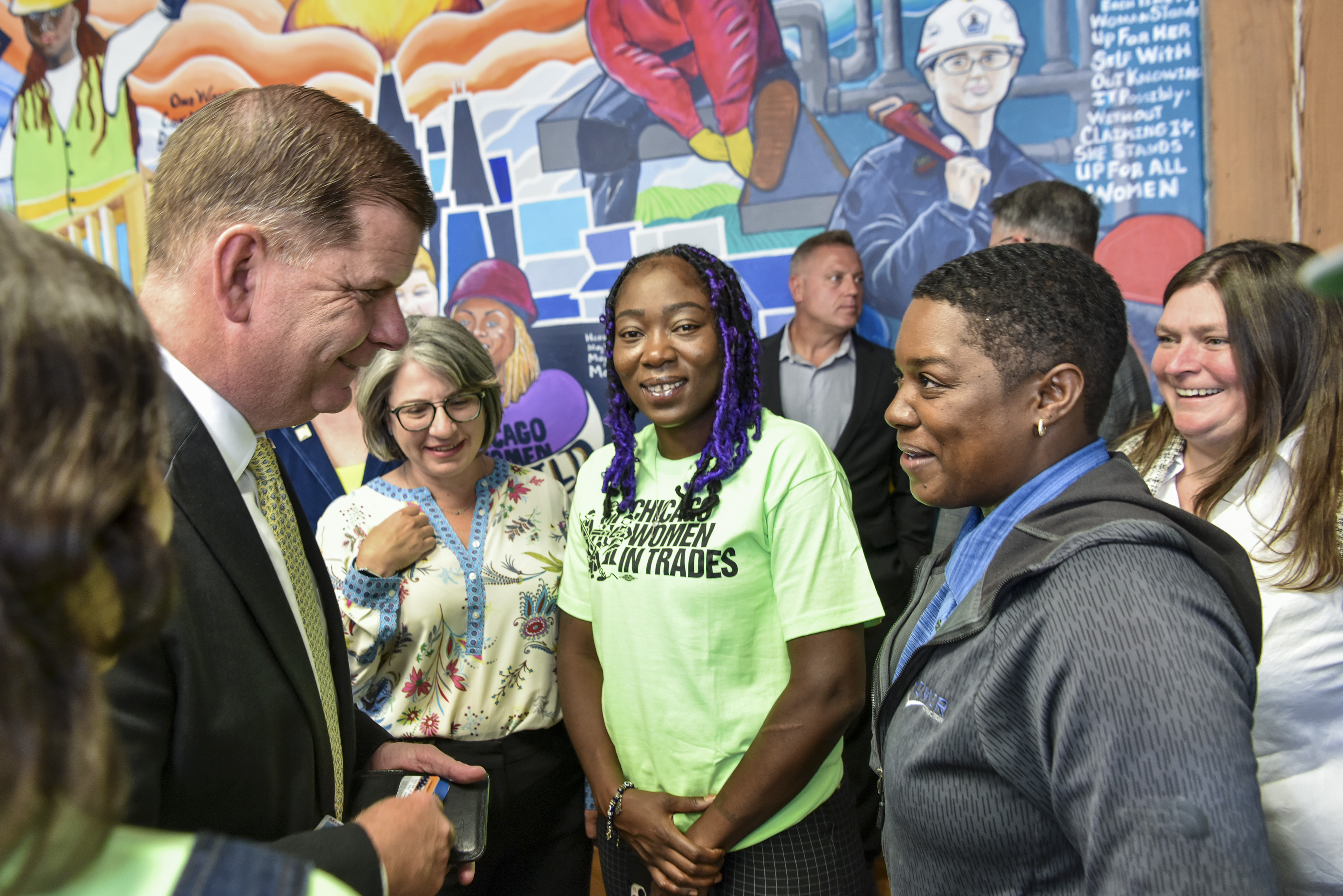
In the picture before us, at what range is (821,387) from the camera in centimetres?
304

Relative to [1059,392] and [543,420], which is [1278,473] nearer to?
[1059,392]

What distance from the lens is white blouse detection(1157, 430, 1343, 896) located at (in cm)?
134

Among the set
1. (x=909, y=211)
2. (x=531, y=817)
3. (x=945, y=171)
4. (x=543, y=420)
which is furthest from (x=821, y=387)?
(x=531, y=817)

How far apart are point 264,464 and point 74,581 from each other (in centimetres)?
87

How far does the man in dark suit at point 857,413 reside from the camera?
2912mm

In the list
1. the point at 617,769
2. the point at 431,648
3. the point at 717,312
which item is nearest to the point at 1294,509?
the point at 717,312

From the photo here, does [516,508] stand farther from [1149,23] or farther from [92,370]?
[1149,23]

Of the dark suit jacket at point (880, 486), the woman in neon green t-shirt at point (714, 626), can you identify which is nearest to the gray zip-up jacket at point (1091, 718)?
the woman in neon green t-shirt at point (714, 626)

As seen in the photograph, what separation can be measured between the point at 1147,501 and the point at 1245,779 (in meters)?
0.33

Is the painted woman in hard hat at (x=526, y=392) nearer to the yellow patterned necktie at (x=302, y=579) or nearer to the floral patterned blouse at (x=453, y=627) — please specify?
the floral patterned blouse at (x=453, y=627)

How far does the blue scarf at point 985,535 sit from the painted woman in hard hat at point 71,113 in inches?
159

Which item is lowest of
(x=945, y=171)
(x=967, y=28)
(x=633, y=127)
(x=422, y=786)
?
(x=422, y=786)

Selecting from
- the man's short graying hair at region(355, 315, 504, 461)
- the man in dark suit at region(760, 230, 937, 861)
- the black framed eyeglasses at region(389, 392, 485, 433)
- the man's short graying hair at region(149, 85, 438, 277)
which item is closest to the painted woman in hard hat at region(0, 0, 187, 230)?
the man's short graying hair at region(355, 315, 504, 461)

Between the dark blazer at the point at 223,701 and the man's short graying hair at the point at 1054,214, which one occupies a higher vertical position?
the man's short graying hair at the point at 1054,214
